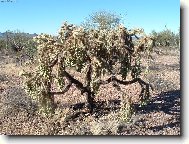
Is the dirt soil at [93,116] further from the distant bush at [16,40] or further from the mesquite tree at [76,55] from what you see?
the distant bush at [16,40]

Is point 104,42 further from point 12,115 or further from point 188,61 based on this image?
point 12,115

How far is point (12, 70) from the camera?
18.7m

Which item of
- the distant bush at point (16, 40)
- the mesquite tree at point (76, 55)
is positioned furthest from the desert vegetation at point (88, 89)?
the distant bush at point (16, 40)

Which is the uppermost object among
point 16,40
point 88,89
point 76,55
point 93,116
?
point 16,40

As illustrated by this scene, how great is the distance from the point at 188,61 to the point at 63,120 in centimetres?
317

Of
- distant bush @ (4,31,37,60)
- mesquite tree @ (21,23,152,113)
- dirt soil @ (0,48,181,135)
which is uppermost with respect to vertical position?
distant bush @ (4,31,37,60)

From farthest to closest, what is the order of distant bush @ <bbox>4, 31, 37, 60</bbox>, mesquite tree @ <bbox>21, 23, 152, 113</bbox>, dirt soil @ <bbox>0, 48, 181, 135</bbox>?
1. distant bush @ <bbox>4, 31, 37, 60</bbox>
2. mesquite tree @ <bbox>21, 23, 152, 113</bbox>
3. dirt soil @ <bbox>0, 48, 181, 135</bbox>

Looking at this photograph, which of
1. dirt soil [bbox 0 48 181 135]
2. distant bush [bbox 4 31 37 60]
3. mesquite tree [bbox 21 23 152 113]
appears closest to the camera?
dirt soil [bbox 0 48 181 135]

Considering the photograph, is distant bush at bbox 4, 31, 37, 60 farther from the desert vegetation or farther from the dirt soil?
the desert vegetation

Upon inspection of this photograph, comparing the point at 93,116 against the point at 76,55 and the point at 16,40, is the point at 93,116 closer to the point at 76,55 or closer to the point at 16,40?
the point at 76,55

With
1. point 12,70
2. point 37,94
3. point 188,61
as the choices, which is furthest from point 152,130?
point 12,70

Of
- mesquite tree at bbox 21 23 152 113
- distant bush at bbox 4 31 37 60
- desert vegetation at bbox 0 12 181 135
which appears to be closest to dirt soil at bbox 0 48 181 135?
desert vegetation at bbox 0 12 181 135

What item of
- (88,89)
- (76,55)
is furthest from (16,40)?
(76,55)

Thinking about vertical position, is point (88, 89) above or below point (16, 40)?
below
